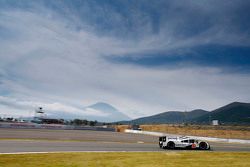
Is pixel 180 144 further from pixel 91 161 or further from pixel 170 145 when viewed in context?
pixel 91 161

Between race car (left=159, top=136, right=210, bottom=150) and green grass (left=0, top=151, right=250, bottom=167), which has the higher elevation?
race car (left=159, top=136, right=210, bottom=150)

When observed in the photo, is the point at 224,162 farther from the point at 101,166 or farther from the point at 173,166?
the point at 101,166

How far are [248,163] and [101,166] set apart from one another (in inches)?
408

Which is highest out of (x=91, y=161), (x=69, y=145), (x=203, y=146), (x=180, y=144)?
(x=180, y=144)

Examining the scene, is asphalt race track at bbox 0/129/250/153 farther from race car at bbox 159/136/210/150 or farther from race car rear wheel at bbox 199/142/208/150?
race car rear wheel at bbox 199/142/208/150

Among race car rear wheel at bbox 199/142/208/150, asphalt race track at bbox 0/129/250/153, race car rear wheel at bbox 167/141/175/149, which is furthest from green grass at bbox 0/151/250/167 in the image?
race car rear wheel at bbox 199/142/208/150

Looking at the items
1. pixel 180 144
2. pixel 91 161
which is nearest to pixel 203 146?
pixel 180 144

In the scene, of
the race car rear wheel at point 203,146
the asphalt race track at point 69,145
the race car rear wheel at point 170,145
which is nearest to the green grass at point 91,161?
the asphalt race track at point 69,145

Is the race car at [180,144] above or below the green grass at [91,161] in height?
above

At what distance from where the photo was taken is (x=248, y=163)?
19406 millimetres

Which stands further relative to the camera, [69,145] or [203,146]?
[203,146]

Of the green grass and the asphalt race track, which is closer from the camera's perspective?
the green grass

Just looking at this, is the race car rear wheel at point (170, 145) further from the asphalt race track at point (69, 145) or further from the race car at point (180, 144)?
the asphalt race track at point (69, 145)

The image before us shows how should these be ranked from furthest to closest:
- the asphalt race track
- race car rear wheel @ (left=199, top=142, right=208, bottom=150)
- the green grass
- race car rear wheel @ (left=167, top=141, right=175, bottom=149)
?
1. race car rear wheel @ (left=199, top=142, right=208, bottom=150)
2. race car rear wheel @ (left=167, top=141, right=175, bottom=149)
3. the asphalt race track
4. the green grass
